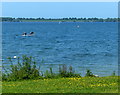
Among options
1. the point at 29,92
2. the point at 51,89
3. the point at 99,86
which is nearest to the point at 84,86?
the point at 99,86

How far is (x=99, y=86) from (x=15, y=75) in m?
4.82

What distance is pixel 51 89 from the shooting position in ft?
39.0

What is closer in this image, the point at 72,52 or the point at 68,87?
the point at 68,87

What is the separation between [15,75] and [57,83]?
3065 mm

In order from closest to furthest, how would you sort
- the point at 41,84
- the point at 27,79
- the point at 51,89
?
the point at 51,89, the point at 41,84, the point at 27,79

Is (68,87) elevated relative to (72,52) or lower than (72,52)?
elevated

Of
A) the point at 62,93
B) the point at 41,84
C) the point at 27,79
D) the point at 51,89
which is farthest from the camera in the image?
the point at 27,79

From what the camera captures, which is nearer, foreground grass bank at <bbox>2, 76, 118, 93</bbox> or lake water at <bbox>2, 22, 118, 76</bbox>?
foreground grass bank at <bbox>2, 76, 118, 93</bbox>

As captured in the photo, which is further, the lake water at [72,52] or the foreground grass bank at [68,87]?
the lake water at [72,52]

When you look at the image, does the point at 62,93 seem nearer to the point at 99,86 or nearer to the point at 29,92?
the point at 29,92

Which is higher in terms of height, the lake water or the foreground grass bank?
the foreground grass bank

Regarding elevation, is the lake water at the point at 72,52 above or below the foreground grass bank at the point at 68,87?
below

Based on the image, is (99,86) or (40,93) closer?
(40,93)

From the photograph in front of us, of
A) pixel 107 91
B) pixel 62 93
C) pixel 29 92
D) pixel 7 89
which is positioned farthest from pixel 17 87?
pixel 107 91
